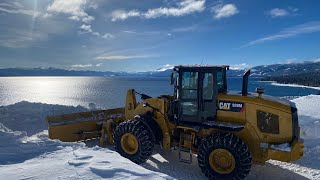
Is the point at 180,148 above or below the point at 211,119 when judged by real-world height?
below

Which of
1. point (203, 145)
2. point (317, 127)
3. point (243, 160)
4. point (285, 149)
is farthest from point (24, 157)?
point (317, 127)

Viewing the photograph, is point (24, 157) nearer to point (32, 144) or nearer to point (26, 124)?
point (32, 144)

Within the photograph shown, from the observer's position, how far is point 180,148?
9094mm

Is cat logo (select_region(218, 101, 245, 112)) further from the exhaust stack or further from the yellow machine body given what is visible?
the exhaust stack

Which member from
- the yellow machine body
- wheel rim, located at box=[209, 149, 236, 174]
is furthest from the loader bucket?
wheel rim, located at box=[209, 149, 236, 174]

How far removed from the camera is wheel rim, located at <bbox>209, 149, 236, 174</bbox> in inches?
309

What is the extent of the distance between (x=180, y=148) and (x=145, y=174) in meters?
3.85

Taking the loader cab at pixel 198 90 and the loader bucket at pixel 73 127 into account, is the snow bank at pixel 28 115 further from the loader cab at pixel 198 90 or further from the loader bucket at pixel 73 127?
the loader cab at pixel 198 90

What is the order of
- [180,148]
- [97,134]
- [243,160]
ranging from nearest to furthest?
[243,160] < [180,148] < [97,134]

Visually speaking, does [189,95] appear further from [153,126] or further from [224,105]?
[153,126]

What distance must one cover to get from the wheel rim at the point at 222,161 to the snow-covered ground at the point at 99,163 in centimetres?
62

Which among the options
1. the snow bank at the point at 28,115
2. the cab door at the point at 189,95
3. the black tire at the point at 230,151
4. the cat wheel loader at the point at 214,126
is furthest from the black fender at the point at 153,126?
the snow bank at the point at 28,115

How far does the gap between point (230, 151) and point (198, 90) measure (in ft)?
5.68

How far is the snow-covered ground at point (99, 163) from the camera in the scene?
17.5ft
